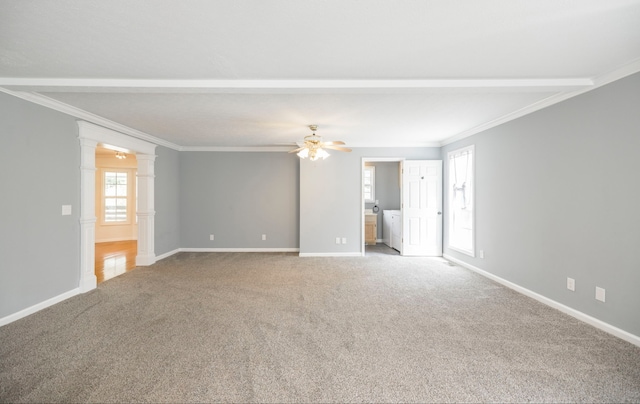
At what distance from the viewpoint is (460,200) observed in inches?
219

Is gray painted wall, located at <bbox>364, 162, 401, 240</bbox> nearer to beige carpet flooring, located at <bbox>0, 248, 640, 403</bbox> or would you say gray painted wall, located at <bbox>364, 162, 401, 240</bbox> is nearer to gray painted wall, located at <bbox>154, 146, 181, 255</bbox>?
beige carpet flooring, located at <bbox>0, 248, 640, 403</bbox>

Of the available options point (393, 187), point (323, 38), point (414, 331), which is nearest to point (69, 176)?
point (323, 38)

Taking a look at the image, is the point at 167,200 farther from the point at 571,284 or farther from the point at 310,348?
the point at 571,284

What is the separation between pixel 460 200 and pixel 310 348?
176 inches

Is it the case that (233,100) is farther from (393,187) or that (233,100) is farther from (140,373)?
(393,187)

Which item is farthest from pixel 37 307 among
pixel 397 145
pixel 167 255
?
pixel 397 145

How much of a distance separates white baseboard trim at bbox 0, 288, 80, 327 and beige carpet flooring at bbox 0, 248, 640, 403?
0.09 metres

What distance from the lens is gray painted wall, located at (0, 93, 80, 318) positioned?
291 cm

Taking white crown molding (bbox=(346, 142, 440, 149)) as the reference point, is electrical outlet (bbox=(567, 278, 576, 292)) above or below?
below

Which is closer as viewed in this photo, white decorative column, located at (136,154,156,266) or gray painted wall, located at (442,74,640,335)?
gray painted wall, located at (442,74,640,335)

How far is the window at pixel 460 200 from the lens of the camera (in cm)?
533

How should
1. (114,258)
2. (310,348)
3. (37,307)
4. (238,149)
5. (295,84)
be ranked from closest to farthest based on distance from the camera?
(310,348) < (295,84) < (37,307) < (114,258) < (238,149)

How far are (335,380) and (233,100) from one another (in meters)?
3.10

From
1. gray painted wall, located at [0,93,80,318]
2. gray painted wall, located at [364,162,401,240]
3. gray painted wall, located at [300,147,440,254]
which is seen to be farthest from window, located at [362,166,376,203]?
gray painted wall, located at [0,93,80,318]
